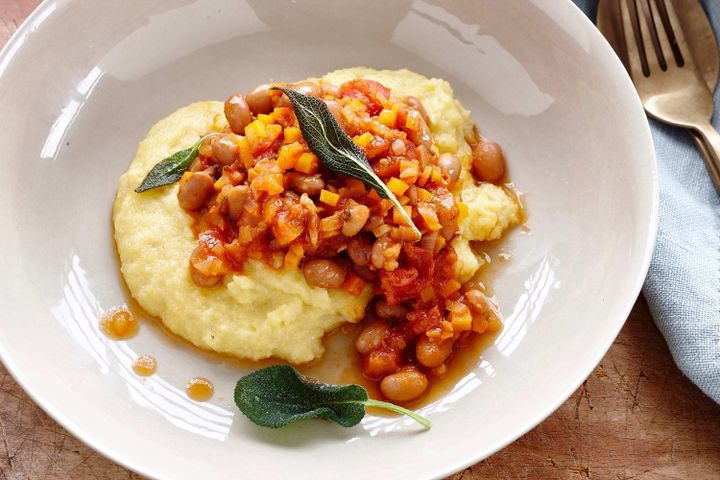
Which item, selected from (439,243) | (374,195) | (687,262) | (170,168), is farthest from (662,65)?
(170,168)

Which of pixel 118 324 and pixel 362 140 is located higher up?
pixel 362 140

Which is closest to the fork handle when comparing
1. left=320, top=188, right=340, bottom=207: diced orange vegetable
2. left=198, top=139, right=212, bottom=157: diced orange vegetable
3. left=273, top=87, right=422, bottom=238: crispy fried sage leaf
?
left=273, top=87, right=422, bottom=238: crispy fried sage leaf

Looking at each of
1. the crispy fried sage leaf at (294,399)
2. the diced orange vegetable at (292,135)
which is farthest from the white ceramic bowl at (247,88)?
the diced orange vegetable at (292,135)

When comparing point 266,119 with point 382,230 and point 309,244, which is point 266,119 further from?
point 382,230

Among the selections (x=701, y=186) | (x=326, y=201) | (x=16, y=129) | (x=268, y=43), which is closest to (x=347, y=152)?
(x=326, y=201)

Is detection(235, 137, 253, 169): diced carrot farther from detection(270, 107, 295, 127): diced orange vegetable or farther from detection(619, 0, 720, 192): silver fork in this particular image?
detection(619, 0, 720, 192): silver fork

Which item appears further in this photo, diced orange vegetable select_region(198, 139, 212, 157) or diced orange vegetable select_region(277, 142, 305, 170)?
diced orange vegetable select_region(198, 139, 212, 157)
